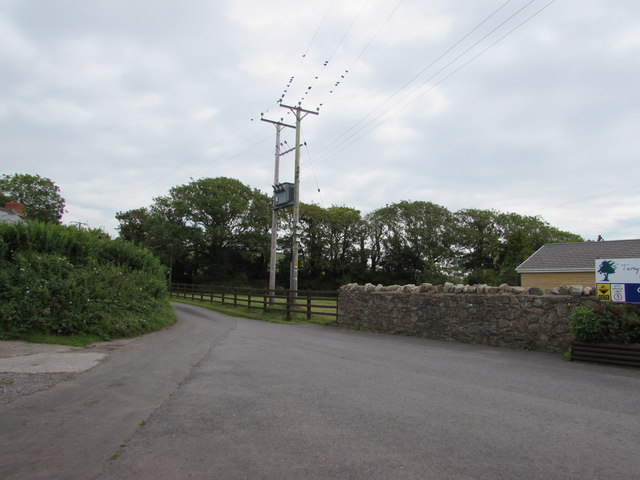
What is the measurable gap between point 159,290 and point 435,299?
980 cm

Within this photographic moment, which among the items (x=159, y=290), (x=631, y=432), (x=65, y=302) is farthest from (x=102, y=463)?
(x=159, y=290)

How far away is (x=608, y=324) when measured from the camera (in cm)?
784

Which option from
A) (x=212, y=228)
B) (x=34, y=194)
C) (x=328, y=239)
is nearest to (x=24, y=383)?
(x=212, y=228)

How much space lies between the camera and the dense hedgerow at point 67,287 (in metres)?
9.51

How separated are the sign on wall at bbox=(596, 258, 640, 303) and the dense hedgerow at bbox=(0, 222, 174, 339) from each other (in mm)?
11128

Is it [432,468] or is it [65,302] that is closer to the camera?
[432,468]

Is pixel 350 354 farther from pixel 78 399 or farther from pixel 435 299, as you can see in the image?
pixel 78 399

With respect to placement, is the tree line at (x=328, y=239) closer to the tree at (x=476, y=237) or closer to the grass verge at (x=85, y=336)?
the tree at (x=476, y=237)

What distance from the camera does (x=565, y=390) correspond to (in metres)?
5.74

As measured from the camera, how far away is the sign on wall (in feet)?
25.9

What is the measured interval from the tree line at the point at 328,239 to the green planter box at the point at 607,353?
3444cm

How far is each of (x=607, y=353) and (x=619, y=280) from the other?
59.8 inches

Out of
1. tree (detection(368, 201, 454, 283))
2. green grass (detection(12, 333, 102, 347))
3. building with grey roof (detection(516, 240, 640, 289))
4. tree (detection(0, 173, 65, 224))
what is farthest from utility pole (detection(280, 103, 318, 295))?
tree (detection(0, 173, 65, 224))

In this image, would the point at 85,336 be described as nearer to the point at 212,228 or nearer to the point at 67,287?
the point at 67,287
